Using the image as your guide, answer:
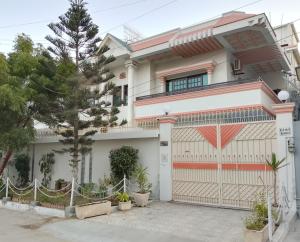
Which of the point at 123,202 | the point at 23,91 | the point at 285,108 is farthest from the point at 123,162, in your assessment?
the point at 285,108

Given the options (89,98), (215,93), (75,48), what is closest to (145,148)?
(89,98)

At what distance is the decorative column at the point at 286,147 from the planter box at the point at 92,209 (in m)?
4.34

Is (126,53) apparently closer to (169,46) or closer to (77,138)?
(169,46)

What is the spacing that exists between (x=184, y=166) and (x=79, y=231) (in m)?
3.96

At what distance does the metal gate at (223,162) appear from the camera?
25.8 ft

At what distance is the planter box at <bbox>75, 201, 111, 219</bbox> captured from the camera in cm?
742

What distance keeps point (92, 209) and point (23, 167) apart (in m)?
7.77

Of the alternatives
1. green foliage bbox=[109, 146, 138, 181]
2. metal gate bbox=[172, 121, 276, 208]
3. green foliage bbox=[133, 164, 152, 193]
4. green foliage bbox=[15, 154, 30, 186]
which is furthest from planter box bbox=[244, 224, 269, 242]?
green foliage bbox=[15, 154, 30, 186]

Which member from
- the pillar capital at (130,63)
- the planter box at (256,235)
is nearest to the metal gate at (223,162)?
the planter box at (256,235)

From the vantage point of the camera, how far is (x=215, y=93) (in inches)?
439

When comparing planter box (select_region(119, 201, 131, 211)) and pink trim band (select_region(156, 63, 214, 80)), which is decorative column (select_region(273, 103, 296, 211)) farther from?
pink trim band (select_region(156, 63, 214, 80))

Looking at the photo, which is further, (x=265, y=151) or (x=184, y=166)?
(x=184, y=166)

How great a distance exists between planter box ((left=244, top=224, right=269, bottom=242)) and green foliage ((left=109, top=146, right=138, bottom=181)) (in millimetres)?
5391

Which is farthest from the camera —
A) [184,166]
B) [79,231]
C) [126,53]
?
[126,53]
